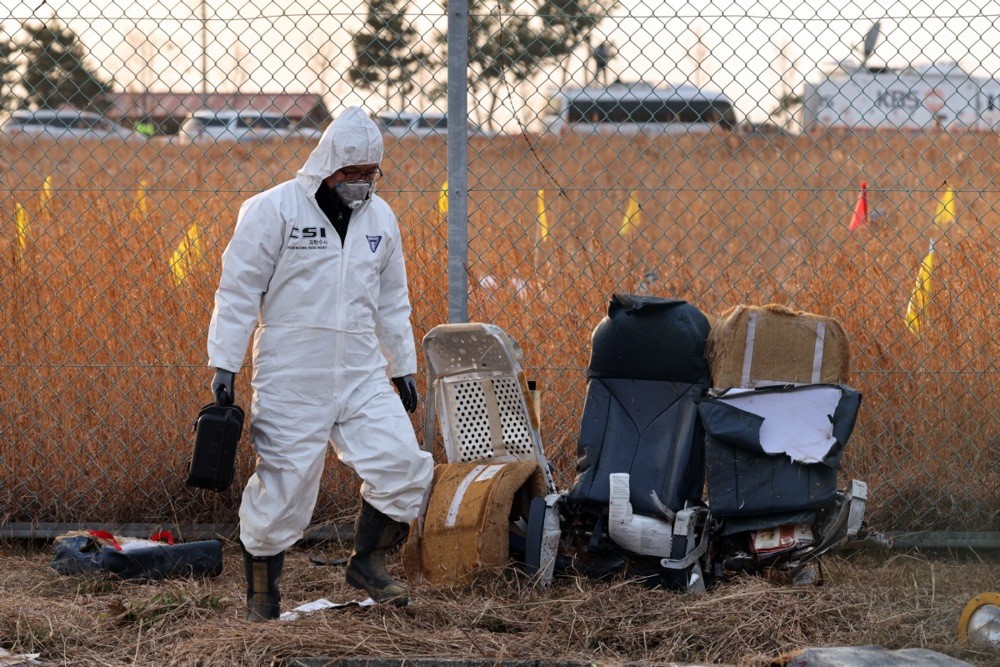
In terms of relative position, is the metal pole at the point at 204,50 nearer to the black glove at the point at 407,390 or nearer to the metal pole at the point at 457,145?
the metal pole at the point at 457,145

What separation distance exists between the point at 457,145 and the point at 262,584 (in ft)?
5.77

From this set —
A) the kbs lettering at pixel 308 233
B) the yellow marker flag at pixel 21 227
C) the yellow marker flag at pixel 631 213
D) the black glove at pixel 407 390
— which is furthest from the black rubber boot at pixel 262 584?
the yellow marker flag at pixel 21 227

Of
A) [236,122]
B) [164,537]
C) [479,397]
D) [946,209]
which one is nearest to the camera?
[479,397]

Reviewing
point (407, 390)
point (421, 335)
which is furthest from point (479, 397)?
point (421, 335)

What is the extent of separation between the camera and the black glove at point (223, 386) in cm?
370

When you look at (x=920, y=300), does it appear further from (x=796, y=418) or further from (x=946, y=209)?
(x=796, y=418)

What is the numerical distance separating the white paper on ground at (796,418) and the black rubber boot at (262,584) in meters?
1.66

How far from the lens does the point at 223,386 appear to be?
12.2 ft

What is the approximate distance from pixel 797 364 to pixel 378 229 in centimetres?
153

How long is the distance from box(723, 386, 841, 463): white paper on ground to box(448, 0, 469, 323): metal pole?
45.1 inches

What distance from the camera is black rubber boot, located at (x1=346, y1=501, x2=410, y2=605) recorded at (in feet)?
13.3

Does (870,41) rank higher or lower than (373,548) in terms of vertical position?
higher

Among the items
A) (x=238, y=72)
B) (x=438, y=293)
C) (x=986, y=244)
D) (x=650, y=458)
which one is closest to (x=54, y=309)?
(x=238, y=72)

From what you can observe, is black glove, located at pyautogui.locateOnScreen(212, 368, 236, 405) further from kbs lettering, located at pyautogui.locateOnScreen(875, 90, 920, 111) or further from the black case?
kbs lettering, located at pyautogui.locateOnScreen(875, 90, 920, 111)
